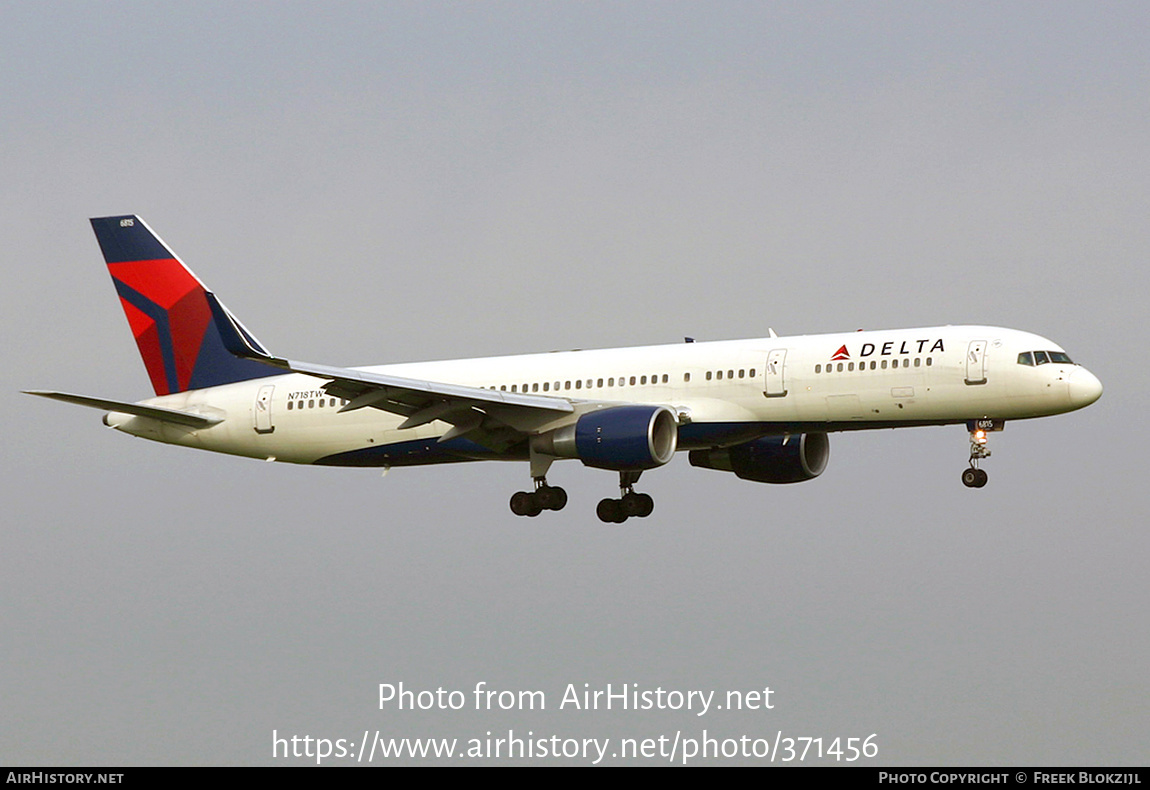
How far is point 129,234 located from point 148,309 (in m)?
2.46

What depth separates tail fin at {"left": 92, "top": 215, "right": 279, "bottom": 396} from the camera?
50.9 metres

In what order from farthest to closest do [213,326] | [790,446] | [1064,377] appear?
1. [213,326]
2. [790,446]
3. [1064,377]

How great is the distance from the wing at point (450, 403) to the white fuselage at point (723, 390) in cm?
127

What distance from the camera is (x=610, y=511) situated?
4912 centimetres

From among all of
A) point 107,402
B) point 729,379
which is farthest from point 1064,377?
point 107,402

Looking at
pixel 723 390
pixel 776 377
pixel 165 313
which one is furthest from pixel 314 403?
pixel 776 377

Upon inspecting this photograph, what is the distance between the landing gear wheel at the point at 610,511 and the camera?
161ft

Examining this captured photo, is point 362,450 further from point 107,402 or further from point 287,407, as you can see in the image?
point 107,402

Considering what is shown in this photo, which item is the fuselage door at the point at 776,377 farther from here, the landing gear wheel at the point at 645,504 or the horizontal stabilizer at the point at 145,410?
the horizontal stabilizer at the point at 145,410

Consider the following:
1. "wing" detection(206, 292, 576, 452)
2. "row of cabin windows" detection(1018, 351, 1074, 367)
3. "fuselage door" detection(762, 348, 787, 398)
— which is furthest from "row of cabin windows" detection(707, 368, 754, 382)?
"row of cabin windows" detection(1018, 351, 1074, 367)

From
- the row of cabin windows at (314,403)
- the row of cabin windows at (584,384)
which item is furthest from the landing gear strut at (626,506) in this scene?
the row of cabin windows at (314,403)

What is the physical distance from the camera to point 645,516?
49.3 m

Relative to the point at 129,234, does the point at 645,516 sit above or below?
below

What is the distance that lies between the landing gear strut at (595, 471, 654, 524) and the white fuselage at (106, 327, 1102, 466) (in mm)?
4352
